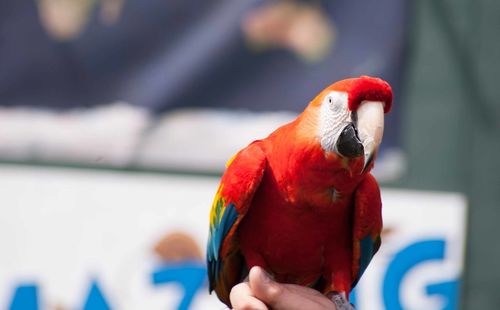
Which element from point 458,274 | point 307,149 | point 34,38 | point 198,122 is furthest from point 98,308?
point 307,149

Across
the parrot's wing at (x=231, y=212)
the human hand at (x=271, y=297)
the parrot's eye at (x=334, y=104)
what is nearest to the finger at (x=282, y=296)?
the human hand at (x=271, y=297)

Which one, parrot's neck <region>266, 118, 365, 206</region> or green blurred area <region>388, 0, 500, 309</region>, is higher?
green blurred area <region>388, 0, 500, 309</region>

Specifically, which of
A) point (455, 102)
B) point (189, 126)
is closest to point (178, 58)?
point (189, 126)

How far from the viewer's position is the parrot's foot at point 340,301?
1.08 m

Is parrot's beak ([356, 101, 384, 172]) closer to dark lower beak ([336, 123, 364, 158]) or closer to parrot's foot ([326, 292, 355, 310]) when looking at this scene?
dark lower beak ([336, 123, 364, 158])

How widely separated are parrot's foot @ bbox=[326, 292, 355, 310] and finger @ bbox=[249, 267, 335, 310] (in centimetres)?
7

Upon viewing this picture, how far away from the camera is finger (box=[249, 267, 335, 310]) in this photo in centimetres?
98

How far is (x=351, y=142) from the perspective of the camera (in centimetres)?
97

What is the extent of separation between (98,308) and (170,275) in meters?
0.20

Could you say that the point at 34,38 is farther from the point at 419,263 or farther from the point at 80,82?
the point at 419,263

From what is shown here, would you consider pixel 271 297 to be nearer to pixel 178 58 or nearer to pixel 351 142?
pixel 351 142

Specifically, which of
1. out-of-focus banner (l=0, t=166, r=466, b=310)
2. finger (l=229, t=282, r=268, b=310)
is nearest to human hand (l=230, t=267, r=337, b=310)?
finger (l=229, t=282, r=268, b=310)

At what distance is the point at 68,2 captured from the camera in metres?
2.11

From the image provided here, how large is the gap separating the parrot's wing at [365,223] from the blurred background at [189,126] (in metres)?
0.92
